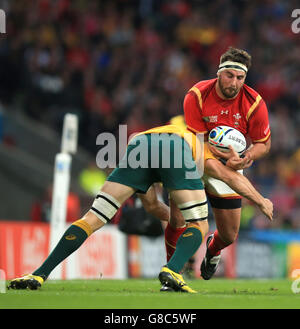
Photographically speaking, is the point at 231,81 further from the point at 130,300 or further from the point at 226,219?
the point at 130,300

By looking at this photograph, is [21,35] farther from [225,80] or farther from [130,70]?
[225,80]

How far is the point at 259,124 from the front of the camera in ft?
27.7

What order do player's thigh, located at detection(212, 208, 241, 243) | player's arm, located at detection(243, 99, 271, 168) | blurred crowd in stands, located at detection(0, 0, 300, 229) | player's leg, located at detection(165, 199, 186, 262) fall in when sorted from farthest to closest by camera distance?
blurred crowd in stands, located at detection(0, 0, 300, 229) < player's thigh, located at detection(212, 208, 241, 243) < player's leg, located at detection(165, 199, 186, 262) < player's arm, located at detection(243, 99, 271, 168)

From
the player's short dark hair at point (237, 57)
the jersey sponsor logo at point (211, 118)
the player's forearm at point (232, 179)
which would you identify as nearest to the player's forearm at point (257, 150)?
the player's forearm at point (232, 179)

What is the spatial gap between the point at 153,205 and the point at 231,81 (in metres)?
1.57

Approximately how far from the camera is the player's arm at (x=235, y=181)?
8.09m

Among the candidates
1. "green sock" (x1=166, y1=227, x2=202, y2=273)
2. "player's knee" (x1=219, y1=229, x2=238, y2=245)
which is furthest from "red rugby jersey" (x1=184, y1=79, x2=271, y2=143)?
"green sock" (x1=166, y1=227, x2=202, y2=273)

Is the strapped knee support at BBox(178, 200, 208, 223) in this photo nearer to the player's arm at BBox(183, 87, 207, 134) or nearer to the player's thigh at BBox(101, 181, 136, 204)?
the player's thigh at BBox(101, 181, 136, 204)

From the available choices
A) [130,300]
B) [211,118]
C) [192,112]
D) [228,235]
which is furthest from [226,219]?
[130,300]

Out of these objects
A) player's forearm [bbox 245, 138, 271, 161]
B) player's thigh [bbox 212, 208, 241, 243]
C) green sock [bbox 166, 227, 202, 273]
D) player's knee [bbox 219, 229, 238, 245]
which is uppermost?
player's forearm [bbox 245, 138, 271, 161]

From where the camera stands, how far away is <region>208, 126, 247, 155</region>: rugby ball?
27.2ft

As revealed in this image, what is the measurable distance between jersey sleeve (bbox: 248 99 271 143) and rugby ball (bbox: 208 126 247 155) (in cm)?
21

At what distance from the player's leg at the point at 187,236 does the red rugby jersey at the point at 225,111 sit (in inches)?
46.6

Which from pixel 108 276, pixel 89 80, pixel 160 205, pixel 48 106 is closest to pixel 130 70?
pixel 89 80
